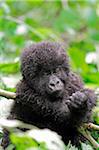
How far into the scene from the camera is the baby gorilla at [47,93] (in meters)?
3.66

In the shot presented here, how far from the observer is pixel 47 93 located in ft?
12.2

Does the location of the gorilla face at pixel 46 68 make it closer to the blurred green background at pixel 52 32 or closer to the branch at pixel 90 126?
the branch at pixel 90 126

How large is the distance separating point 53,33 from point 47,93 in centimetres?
418

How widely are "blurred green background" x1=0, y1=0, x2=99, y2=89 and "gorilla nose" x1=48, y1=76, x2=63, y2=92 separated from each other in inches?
35.1

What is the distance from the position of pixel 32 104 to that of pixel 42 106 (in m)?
0.08

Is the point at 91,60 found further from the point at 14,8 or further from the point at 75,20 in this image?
the point at 14,8

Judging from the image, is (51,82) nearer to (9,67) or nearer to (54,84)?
(54,84)

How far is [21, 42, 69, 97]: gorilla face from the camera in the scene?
144 inches

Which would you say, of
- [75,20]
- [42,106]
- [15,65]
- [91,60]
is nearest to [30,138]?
[42,106]

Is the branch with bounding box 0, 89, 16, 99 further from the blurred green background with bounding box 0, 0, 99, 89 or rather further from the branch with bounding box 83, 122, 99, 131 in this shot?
the blurred green background with bounding box 0, 0, 99, 89

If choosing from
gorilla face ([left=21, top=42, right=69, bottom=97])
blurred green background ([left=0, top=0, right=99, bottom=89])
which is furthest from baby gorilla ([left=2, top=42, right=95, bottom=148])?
blurred green background ([left=0, top=0, right=99, bottom=89])

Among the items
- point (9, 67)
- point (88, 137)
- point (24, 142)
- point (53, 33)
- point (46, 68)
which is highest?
point (53, 33)

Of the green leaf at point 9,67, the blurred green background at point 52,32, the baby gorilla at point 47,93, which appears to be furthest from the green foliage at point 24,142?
the green leaf at point 9,67

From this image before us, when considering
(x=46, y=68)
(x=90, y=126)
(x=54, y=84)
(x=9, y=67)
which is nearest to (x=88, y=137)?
(x=90, y=126)
